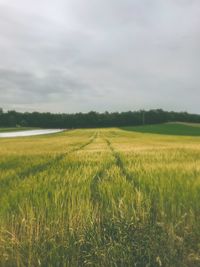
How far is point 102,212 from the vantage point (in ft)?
15.0

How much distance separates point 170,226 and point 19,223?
5.43 ft

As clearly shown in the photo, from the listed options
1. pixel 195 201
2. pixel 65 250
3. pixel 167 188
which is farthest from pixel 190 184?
pixel 65 250

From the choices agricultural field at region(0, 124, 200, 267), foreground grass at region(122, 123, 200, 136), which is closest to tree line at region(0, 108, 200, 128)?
foreground grass at region(122, 123, 200, 136)

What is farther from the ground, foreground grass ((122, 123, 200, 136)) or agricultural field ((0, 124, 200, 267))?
agricultural field ((0, 124, 200, 267))

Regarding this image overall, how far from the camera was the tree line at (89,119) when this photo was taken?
531 ft

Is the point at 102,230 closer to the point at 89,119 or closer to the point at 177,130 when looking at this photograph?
the point at 177,130

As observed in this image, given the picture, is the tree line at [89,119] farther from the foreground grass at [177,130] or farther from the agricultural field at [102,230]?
the agricultural field at [102,230]

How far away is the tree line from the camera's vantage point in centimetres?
16200

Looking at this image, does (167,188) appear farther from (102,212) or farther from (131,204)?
(102,212)

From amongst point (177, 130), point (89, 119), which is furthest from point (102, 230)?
point (89, 119)

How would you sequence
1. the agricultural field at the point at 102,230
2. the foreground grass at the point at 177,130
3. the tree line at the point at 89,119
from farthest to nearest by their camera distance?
the tree line at the point at 89,119
the foreground grass at the point at 177,130
the agricultural field at the point at 102,230

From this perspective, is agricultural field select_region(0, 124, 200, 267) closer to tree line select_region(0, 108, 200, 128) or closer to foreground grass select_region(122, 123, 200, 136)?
foreground grass select_region(122, 123, 200, 136)

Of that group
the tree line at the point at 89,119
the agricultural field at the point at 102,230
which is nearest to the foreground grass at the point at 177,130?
the tree line at the point at 89,119

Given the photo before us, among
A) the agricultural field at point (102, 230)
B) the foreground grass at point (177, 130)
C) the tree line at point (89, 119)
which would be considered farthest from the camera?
the tree line at point (89, 119)
